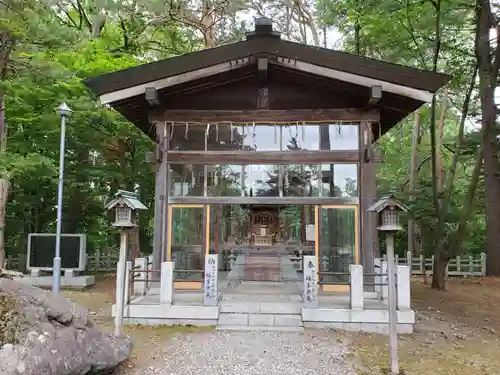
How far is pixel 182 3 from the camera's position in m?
15.4

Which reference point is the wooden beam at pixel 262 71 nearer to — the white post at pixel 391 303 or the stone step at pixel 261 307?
the white post at pixel 391 303

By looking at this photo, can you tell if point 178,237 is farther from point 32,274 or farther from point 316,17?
point 316,17

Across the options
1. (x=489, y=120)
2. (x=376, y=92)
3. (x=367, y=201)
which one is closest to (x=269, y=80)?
(x=376, y=92)

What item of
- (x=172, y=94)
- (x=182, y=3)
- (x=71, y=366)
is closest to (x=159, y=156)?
(x=172, y=94)

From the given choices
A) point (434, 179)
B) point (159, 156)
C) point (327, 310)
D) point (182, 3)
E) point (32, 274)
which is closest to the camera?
point (327, 310)

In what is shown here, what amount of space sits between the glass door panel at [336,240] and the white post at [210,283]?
8.21 feet

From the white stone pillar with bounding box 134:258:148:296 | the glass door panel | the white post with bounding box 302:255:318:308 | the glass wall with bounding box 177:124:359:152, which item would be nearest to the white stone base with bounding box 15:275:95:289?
the white stone pillar with bounding box 134:258:148:296

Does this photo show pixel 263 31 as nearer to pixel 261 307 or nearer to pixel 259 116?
pixel 259 116

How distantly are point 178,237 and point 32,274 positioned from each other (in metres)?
6.97

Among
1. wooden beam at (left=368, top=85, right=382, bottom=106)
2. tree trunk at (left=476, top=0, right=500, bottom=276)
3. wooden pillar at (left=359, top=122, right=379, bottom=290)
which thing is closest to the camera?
wooden beam at (left=368, top=85, right=382, bottom=106)

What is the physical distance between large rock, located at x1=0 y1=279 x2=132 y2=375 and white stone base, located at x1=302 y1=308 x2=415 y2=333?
346 centimetres

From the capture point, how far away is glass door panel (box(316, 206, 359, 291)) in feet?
28.4

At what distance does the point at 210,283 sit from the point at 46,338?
364 centimetres

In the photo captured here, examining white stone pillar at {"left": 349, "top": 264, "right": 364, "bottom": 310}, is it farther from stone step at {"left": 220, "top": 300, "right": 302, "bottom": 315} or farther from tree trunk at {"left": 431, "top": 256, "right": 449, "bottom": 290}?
tree trunk at {"left": 431, "top": 256, "right": 449, "bottom": 290}
